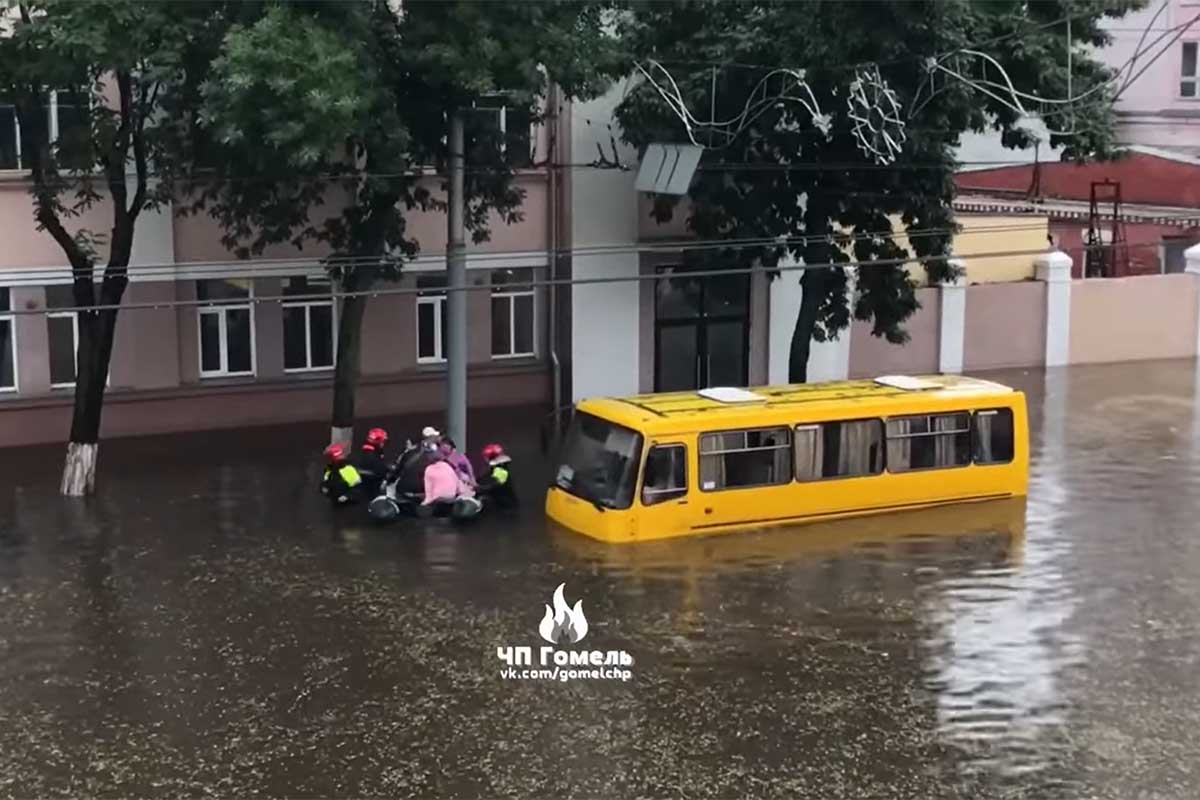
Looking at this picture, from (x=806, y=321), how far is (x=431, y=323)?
5.59 m

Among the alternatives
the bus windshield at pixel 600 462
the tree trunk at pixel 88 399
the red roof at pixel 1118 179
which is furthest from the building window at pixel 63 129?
the red roof at pixel 1118 179

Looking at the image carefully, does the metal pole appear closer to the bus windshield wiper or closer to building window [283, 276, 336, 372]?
the bus windshield wiper

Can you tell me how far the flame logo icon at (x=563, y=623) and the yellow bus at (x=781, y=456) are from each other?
2.56m

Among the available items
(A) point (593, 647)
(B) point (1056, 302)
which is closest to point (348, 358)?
(A) point (593, 647)

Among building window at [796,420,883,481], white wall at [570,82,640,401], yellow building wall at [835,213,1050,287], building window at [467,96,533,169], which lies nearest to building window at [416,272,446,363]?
white wall at [570,82,640,401]

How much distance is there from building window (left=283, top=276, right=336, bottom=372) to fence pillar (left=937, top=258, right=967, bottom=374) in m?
11.0

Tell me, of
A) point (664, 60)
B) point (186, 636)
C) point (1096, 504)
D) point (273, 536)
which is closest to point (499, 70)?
point (664, 60)

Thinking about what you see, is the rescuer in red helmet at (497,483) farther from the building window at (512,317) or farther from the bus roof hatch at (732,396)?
the building window at (512,317)

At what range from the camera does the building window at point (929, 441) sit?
18922 millimetres

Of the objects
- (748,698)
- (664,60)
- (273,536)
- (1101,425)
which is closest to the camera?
(748,698)

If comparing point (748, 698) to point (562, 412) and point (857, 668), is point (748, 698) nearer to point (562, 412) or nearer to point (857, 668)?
point (857, 668)

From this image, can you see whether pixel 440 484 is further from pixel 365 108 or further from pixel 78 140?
pixel 78 140

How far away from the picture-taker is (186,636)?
14648 millimetres

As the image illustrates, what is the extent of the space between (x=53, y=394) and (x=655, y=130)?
891cm
